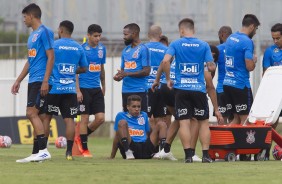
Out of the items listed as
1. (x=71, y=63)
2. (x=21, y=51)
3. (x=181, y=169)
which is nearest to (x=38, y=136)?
(x=71, y=63)

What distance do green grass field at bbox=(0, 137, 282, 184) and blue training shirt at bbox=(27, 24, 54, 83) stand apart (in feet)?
4.39

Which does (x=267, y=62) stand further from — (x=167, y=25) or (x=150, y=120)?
(x=167, y=25)

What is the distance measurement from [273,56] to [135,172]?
229 inches

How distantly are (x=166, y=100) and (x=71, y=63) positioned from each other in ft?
6.98

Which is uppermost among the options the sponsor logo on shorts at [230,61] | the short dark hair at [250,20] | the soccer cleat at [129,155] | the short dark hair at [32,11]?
the short dark hair at [32,11]

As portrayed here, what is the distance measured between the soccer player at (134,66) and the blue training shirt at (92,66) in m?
0.79

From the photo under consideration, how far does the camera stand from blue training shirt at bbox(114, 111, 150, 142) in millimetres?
19328

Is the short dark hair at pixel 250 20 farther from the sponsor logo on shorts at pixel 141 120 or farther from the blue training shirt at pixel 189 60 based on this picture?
the sponsor logo on shorts at pixel 141 120

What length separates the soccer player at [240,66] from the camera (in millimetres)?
18875

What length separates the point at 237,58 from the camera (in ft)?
62.7

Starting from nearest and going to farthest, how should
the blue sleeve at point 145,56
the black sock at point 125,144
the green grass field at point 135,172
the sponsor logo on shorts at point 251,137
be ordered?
the green grass field at point 135,172 < the sponsor logo on shorts at point 251,137 < the black sock at point 125,144 < the blue sleeve at point 145,56

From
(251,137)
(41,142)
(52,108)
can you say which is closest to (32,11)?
(52,108)

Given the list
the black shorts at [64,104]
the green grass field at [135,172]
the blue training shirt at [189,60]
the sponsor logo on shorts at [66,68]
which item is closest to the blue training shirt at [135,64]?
the sponsor logo on shorts at [66,68]

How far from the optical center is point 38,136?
1728 cm
